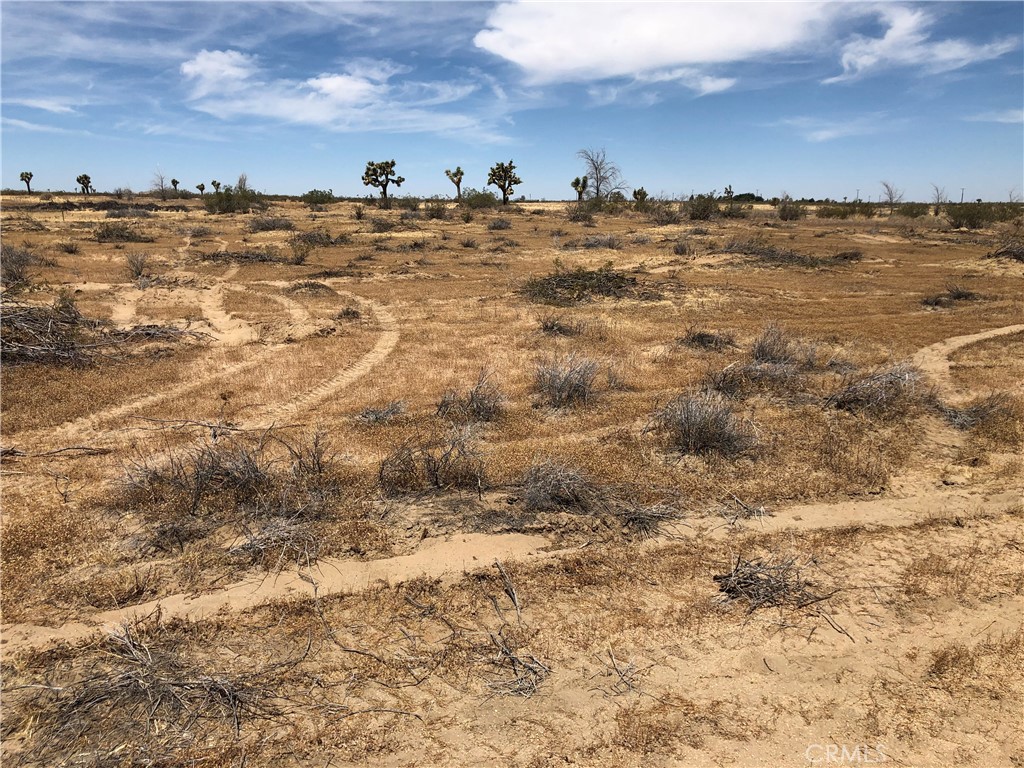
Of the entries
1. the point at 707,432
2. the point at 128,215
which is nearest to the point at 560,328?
the point at 707,432

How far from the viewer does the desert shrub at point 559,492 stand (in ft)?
19.7

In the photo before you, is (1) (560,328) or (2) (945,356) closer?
(2) (945,356)

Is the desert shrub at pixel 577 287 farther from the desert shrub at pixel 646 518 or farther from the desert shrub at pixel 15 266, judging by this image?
the desert shrub at pixel 15 266

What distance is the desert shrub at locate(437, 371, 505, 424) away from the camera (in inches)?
321

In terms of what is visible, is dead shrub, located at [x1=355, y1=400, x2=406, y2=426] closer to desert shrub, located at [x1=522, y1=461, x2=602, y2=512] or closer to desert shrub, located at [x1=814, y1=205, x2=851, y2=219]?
desert shrub, located at [x1=522, y1=461, x2=602, y2=512]

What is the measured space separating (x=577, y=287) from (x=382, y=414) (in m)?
10.1

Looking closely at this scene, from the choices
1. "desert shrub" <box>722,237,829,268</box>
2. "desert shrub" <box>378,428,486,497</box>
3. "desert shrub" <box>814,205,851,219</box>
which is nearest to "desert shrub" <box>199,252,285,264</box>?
"desert shrub" <box>378,428,486,497</box>

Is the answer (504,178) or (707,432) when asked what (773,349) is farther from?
(504,178)

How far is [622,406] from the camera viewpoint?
8.75m

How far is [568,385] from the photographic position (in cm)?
872

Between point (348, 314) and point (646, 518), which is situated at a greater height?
point (348, 314)

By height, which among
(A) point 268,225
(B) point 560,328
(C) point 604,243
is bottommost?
(B) point 560,328

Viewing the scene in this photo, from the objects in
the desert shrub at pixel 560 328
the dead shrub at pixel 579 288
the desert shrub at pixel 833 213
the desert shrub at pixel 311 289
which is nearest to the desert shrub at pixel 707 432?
the desert shrub at pixel 560 328

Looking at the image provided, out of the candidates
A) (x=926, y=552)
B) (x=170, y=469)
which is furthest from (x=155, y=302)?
(x=926, y=552)
